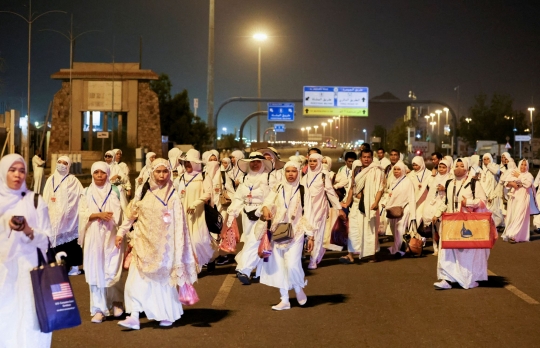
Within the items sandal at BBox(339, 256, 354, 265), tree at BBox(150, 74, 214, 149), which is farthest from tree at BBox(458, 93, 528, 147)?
sandal at BBox(339, 256, 354, 265)

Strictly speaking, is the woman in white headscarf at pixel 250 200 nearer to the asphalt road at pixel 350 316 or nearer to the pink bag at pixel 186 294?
the asphalt road at pixel 350 316

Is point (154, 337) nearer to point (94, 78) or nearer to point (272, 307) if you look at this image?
point (272, 307)

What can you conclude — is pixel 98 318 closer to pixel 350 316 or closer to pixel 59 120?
pixel 350 316

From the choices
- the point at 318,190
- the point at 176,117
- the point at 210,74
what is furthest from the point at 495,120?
the point at 318,190

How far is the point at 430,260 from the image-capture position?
45.3ft

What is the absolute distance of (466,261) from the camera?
35.0 feet

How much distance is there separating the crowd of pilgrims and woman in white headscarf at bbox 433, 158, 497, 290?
0.05ft

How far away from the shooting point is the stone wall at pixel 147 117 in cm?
5934

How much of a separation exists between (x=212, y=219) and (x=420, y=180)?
5.66 m

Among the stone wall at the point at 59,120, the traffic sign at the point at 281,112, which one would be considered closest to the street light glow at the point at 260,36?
the traffic sign at the point at 281,112

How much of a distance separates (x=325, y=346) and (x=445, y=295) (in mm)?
3288

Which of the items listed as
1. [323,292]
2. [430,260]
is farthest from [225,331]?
[430,260]

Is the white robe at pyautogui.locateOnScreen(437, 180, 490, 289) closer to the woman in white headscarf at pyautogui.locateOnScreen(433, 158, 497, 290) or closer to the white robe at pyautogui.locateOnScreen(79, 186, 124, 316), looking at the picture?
the woman in white headscarf at pyautogui.locateOnScreen(433, 158, 497, 290)

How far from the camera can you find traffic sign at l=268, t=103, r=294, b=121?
198 feet
